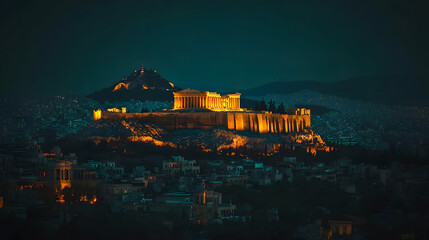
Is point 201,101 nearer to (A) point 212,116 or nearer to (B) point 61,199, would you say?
(A) point 212,116

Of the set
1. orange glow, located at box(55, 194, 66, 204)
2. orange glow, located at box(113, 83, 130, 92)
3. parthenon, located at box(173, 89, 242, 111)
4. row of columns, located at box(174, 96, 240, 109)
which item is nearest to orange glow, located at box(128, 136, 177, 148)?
parthenon, located at box(173, 89, 242, 111)

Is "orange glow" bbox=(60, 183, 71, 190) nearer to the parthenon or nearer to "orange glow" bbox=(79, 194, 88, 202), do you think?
"orange glow" bbox=(79, 194, 88, 202)

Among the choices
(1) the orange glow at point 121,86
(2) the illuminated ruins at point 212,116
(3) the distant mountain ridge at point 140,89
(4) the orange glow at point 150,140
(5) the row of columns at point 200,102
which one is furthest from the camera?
(1) the orange glow at point 121,86

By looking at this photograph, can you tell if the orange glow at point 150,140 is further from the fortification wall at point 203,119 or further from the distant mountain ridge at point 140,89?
the distant mountain ridge at point 140,89

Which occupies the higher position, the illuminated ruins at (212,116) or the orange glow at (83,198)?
the illuminated ruins at (212,116)

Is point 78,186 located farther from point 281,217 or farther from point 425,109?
point 425,109

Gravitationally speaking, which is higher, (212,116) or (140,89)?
(140,89)

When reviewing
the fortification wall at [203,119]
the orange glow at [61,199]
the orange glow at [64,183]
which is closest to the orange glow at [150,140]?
the fortification wall at [203,119]

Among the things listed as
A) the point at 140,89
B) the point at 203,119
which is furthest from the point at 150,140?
the point at 140,89
